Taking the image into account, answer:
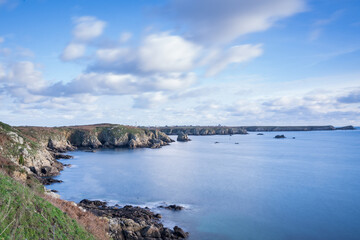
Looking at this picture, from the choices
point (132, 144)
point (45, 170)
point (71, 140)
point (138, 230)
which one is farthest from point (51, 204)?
point (71, 140)

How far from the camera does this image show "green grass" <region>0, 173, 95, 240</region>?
9.41 meters

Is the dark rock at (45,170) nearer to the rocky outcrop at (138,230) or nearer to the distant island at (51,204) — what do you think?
the distant island at (51,204)

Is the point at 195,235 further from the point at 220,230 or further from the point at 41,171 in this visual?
the point at 41,171

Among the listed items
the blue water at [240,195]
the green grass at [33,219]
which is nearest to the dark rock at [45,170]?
the blue water at [240,195]

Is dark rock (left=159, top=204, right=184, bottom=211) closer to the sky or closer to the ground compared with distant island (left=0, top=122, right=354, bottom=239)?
closer to the ground

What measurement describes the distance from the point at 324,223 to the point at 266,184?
15.6m

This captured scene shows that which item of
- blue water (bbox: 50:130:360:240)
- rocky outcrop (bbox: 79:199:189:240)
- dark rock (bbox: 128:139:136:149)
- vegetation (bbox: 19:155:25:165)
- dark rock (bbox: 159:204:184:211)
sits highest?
vegetation (bbox: 19:155:25:165)

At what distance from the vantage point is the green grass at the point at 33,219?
9409 mm

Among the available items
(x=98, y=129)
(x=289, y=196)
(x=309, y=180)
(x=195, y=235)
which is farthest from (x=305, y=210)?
(x=98, y=129)

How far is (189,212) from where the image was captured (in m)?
25.4

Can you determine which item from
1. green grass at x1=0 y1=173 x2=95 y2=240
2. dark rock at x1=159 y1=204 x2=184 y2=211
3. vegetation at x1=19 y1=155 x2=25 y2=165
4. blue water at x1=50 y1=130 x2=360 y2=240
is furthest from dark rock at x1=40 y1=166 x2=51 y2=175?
green grass at x1=0 y1=173 x2=95 y2=240

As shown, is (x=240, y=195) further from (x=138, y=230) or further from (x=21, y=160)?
(x=21, y=160)

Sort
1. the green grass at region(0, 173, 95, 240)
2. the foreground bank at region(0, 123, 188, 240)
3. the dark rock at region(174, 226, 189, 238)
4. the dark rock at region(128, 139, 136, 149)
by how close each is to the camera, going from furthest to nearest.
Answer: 1. the dark rock at region(128, 139, 136, 149)
2. the dark rock at region(174, 226, 189, 238)
3. the foreground bank at region(0, 123, 188, 240)
4. the green grass at region(0, 173, 95, 240)

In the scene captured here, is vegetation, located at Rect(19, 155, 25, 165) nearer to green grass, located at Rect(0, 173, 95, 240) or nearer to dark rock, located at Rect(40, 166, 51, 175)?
dark rock, located at Rect(40, 166, 51, 175)
